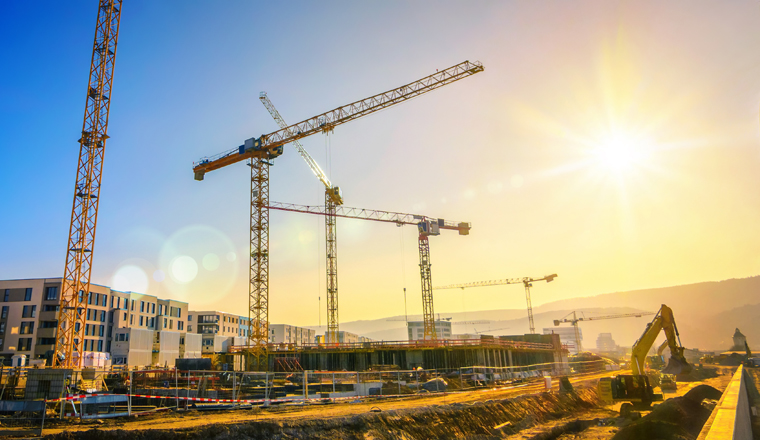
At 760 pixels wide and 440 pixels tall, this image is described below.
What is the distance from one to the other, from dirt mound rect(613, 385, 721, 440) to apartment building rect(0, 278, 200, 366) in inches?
2469

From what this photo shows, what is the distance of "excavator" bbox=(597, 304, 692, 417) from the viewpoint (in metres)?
20.7

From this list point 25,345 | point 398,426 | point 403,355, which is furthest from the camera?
point 25,345

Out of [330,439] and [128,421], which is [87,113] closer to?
[128,421]

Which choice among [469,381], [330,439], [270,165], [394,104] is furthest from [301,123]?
[330,439]

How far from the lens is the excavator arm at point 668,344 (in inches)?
957

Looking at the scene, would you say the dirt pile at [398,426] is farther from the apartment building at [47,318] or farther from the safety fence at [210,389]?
the apartment building at [47,318]

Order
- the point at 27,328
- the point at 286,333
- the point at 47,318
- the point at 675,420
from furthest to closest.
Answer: the point at 286,333 < the point at 47,318 < the point at 27,328 < the point at 675,420

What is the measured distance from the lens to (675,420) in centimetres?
1911

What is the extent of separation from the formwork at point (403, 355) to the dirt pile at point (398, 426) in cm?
1980

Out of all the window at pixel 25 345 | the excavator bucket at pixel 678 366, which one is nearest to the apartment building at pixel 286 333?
the window at pixel 25 345

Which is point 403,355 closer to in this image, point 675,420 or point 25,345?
point 675,420

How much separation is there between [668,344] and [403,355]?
23.2 metres

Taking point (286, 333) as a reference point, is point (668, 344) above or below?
below

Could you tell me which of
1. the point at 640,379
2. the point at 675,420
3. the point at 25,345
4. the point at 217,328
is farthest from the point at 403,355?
the point at 217,328
